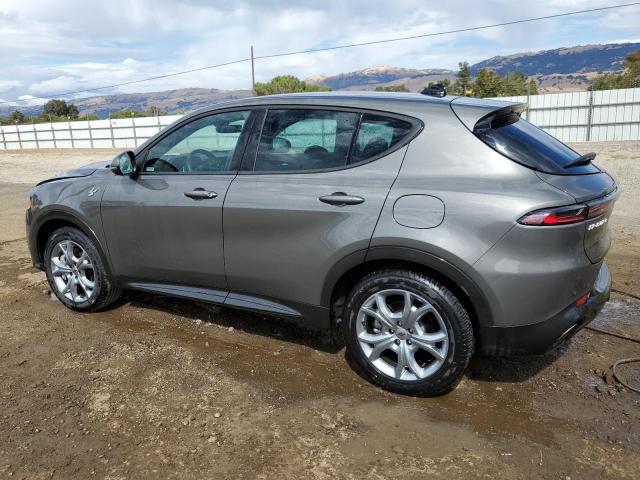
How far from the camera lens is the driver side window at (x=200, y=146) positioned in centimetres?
374

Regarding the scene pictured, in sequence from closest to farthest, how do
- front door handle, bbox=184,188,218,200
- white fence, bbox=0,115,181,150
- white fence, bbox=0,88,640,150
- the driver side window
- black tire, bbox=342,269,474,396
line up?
black tire, bbox=342,269,474,396
front door handle, bbox=184,188,218,200
the driver side window
white fence, bbox=0,88,640,150
white fence, bbox=0,115,181,150

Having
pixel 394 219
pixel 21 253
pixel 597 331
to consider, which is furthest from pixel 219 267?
pixel 21 253

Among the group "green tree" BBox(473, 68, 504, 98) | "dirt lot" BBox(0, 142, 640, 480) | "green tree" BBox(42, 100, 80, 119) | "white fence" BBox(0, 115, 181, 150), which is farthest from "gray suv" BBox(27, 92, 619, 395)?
"green tree" BBox(42, 100, 80, 119)

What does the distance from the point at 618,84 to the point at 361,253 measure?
46274 millimetres

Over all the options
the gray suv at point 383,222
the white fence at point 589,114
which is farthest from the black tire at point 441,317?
the white fence at point 589,114

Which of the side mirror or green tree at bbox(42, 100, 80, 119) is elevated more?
green tree at bbox(42, 100, 80, 119)

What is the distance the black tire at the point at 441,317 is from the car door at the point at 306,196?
217mm

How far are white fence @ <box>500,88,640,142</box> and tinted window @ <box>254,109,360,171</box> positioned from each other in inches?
956

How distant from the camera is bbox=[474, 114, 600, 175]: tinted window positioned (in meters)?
2.89

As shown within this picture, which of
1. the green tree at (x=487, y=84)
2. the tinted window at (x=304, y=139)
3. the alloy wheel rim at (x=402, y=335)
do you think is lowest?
the alloy wheel rim at (x=402, y=335)

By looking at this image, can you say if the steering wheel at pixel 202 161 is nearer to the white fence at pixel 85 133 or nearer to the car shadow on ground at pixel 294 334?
the car shadow on ground at pixel 294 334

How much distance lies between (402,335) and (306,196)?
101cm

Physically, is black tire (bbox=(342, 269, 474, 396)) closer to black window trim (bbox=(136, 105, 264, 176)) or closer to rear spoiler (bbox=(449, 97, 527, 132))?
rear spoiler (bbox=(449, 97, 527, 132))

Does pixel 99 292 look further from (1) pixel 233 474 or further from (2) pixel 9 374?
(1) pixel 233 474
